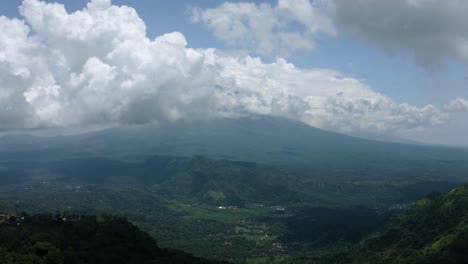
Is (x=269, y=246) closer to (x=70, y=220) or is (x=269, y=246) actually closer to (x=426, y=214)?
(x=426, y=214)

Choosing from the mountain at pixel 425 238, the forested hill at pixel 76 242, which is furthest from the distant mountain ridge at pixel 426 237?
the forested hill at pixel 76 242

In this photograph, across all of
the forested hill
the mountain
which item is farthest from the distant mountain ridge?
the forested hill

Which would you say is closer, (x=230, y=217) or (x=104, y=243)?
(x=104, y=243)

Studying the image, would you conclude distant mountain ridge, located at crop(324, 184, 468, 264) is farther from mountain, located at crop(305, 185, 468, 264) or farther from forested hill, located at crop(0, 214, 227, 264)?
forested hill, located at crop(0, 214, 227, 264)

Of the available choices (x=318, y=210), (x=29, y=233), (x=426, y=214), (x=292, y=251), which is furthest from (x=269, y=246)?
(x=29, y=233)

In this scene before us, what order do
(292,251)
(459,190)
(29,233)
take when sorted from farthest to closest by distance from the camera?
1. (292,251)
2. (459,190)
3. (29,233)
